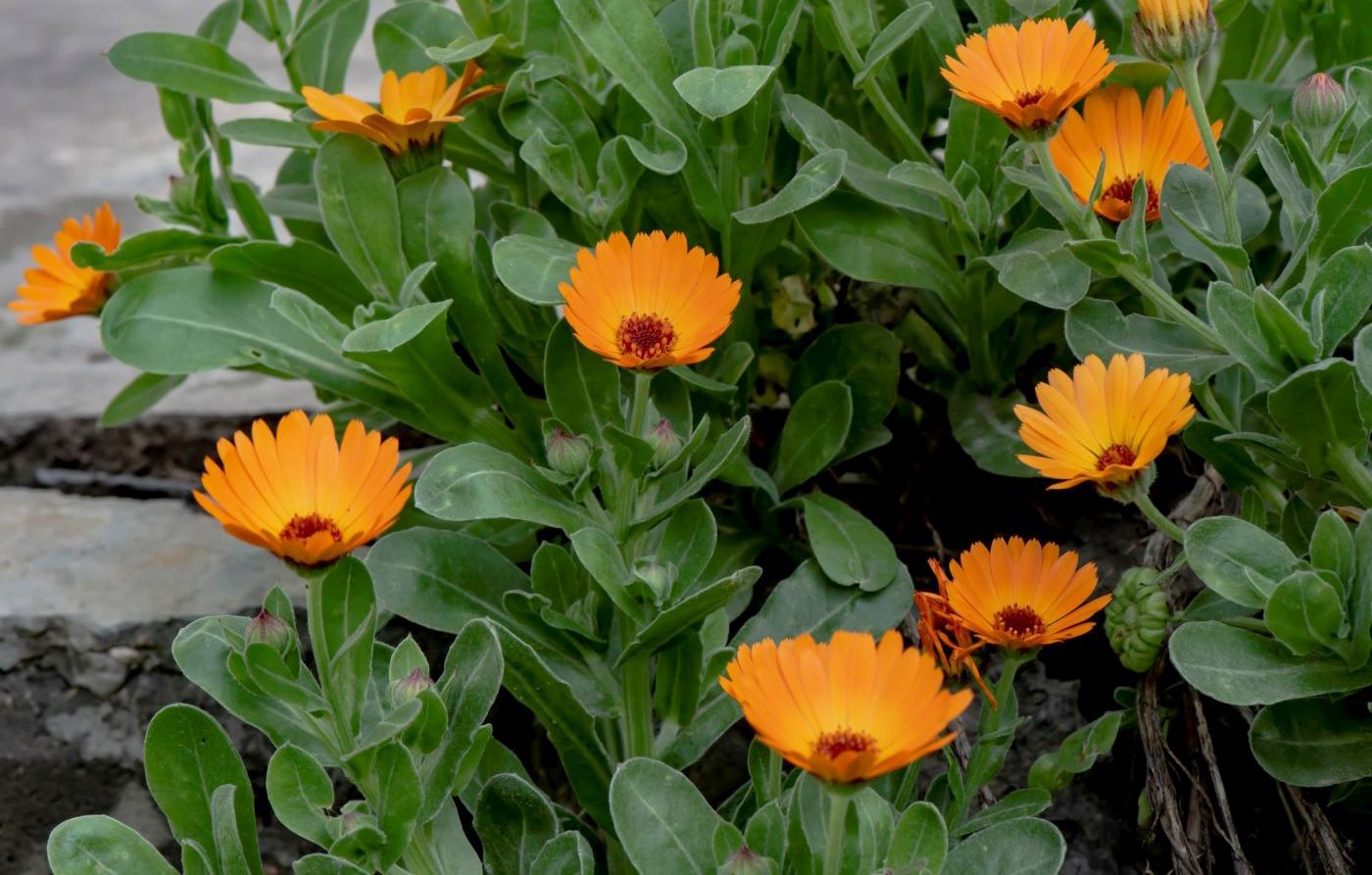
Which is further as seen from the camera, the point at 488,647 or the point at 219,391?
the point at 219,391

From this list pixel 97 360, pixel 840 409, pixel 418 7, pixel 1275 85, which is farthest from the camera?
pixel 97 360

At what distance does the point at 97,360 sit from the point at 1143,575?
1944mm

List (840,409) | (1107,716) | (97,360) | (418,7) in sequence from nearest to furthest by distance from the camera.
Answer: (1107,716) < (840,409) < (418,7) < (97,360)

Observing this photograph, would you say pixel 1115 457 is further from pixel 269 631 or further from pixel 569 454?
pixel 269 631

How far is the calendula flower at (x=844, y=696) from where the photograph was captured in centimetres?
95

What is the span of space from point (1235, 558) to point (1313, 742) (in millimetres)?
182

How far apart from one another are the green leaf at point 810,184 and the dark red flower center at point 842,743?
56 cm

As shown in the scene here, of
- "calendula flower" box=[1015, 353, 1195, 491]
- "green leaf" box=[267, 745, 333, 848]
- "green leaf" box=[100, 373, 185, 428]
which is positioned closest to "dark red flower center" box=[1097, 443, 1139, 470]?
"calendula flower" box=[1015, 353, 1195, 491]

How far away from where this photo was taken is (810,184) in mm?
1386

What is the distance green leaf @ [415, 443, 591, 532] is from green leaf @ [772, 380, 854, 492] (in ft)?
0.99

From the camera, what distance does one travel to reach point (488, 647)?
1225mm

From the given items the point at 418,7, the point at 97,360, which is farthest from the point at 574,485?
the point at 97,360

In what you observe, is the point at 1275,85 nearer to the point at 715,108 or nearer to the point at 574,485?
the point at 715,108

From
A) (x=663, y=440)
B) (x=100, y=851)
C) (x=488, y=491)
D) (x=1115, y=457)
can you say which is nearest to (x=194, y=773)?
(x=100, y=851)
